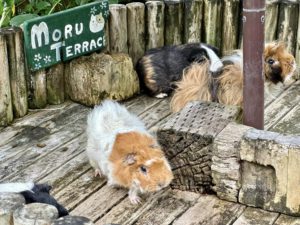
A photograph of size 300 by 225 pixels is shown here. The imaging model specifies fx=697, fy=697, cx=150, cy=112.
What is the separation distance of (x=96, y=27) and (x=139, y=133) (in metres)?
1.65

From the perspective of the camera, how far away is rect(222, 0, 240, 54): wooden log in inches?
230

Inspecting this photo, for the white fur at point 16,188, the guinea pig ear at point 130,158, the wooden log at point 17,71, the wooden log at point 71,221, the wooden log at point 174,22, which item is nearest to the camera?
the wooden log at point 71,221

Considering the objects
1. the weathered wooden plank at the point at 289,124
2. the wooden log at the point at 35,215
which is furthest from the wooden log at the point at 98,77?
the wooden log at the point at 35,215

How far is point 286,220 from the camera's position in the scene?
150 inches

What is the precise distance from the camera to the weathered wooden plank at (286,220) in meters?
3.79

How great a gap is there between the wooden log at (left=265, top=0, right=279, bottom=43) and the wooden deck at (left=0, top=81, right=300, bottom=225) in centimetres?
55

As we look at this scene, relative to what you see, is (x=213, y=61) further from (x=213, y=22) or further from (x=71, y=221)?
(x=71, y=221)

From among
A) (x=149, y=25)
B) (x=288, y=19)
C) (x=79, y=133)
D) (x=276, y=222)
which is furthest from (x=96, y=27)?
(x=276, y=222)

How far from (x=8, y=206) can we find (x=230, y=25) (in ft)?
11.2

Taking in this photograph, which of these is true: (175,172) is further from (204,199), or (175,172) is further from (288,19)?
(288,19)

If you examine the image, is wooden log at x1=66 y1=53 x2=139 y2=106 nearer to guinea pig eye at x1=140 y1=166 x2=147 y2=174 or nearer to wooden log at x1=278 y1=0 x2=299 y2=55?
wooden log at x1=278 y1=0 x2=299 y2=55

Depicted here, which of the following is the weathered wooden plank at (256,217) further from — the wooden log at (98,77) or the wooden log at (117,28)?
the wooden log at (117,28)

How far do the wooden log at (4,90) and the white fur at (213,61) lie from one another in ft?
4.81

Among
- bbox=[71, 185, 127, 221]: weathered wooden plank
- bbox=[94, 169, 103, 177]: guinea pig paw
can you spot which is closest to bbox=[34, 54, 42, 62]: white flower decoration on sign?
bbox=[94, 169, 103, 177]: guinea pig paw
